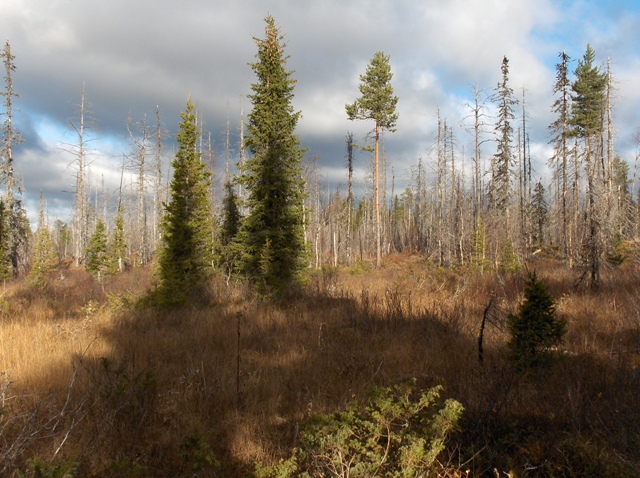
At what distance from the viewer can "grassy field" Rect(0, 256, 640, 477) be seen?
257 centimetres

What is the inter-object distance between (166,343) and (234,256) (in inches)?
325

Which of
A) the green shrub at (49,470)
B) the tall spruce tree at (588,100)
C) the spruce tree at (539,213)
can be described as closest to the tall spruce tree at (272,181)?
the green shrub at (49,470)

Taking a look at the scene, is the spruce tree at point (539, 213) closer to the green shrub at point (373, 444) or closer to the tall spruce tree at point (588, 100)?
Result: the tall spruce tree at point (588, 100)

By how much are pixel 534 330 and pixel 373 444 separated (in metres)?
2.92

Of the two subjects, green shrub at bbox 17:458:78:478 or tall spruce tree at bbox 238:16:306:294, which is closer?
green shrub at bbox 17:458:78:478

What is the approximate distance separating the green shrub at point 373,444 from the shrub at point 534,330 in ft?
7.13

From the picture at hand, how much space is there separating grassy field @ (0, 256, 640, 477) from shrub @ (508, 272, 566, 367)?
0.18 m

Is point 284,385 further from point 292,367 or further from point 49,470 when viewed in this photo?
point 49,470

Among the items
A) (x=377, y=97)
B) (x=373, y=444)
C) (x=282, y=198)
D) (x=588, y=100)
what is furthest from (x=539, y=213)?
(x=373, y=444)

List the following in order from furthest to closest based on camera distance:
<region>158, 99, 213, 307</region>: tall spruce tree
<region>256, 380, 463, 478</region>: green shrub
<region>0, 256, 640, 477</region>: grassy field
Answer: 1. <region>158, 99, 213, 307</region>: tall spruce tree
2. <region>0, 256, 640, 477</region>: grassy field
3. <region>256, 380, 463, 478</region>: green shrub

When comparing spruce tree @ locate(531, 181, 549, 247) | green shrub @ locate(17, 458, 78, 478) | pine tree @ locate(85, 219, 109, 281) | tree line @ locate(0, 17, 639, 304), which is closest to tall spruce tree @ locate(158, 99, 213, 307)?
tree line @ locate(0, 17, 639, 304)

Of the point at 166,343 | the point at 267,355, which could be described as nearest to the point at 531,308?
the point at 267,355

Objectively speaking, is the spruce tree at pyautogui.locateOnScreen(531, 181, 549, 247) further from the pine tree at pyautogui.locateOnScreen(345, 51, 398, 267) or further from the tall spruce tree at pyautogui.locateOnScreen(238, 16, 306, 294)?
the tall spruce tree at pyautogui.locateOnScreen(238, 16, 306, 294)

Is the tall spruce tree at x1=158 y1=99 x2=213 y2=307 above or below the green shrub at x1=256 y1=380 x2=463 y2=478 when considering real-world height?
above
